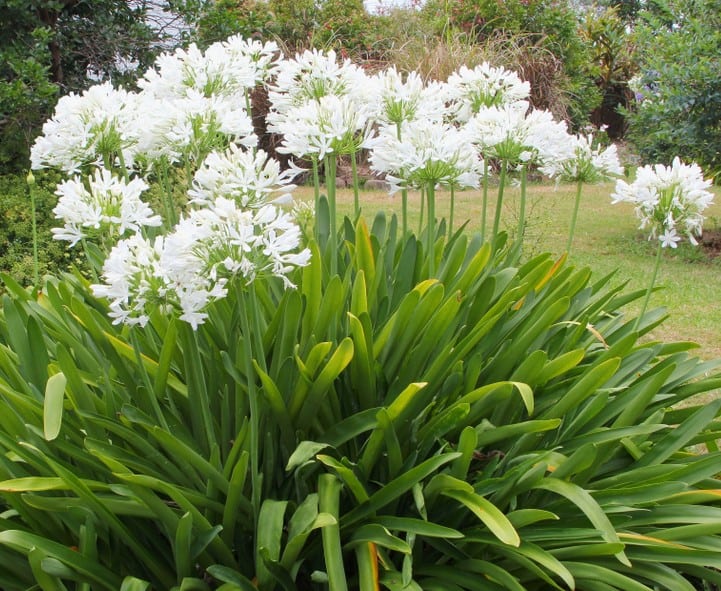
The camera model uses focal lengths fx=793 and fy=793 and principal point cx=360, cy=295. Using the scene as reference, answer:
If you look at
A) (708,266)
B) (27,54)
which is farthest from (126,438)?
(708,266)

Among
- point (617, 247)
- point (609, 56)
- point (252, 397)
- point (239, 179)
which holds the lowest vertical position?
point (617, 247)

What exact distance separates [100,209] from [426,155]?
104cm

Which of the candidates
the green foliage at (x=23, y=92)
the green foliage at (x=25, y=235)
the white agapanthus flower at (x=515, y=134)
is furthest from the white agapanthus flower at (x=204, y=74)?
the green foliage at (x=23, y=92)

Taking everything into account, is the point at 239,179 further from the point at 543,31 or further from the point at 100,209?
the point at 543,31

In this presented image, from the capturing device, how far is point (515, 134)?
283 centimetres

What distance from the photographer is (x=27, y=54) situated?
6496 millimetres

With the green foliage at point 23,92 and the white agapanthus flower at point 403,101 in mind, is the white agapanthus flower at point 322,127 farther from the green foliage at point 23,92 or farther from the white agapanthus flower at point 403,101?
the green foliage at point 23,92

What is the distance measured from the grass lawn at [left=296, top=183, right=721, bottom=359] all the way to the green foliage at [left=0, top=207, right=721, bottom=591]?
2018 millimetres

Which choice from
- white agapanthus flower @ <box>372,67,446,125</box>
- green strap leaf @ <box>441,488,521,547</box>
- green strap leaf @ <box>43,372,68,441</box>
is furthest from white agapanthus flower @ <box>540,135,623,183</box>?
green strap leaf @ <box>43,372,68,441</box>

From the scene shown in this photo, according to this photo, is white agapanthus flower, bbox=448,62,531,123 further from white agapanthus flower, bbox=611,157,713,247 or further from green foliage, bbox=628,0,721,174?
green foliage, bbox=628,0,721,174

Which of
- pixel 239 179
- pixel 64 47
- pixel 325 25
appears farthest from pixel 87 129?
pixel 325 25

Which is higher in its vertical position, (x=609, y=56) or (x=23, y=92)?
(x=609, y=56)

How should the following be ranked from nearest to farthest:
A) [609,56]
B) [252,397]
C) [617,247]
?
[252,397] < [617,247] < [609,56]

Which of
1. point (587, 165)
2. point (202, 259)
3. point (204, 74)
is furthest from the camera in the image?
point (587, 165)
